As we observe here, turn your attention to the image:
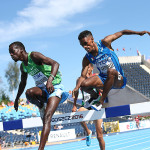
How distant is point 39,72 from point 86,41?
78 cm

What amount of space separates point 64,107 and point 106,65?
835 inches

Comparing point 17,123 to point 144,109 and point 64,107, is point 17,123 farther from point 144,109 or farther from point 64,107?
point 64,107

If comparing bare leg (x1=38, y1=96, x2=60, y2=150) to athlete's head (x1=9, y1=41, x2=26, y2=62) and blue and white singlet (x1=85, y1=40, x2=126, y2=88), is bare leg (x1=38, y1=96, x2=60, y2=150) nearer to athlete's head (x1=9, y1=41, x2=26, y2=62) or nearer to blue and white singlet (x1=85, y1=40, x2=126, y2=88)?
athlete's head (x1=9, y1=41, x2=26, y2=62)

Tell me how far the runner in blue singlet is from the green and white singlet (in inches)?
15.4

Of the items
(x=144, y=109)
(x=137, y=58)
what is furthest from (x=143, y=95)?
(x=144, y=109)

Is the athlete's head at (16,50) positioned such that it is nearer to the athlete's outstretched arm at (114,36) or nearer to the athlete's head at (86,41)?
the athlete's head at (86,41)

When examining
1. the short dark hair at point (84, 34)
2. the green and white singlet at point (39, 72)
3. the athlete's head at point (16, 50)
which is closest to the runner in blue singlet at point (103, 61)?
the short dark hair at point (84, 34)

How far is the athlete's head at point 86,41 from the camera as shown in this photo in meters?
4.03

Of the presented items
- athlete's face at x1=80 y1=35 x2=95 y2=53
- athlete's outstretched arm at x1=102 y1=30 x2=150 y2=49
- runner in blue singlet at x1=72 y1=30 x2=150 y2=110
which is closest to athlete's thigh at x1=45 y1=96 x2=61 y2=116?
runner in blue singlet at x1=72 y1=30 x2=150 y2=110

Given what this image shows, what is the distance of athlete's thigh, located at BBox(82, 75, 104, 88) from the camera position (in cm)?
412

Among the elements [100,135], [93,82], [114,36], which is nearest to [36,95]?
[93,82]

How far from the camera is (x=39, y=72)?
384 centimetres

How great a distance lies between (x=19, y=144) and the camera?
14609 mm

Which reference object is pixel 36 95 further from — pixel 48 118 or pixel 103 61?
pixel 103 61
